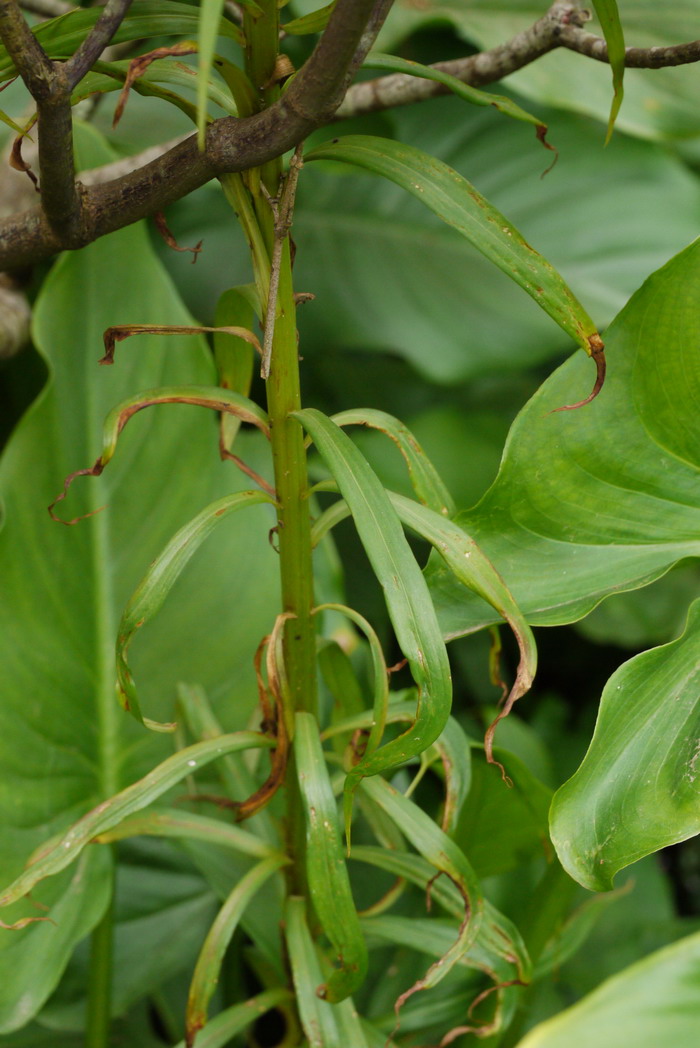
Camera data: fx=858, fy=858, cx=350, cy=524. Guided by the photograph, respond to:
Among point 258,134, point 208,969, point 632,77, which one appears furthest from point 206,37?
point 632,77

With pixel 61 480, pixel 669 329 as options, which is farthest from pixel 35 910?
pixel 669 329

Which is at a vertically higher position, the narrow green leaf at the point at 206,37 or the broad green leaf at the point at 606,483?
the narrow green leaf at the point at 206,37

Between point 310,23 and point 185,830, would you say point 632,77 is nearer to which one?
point 310,23

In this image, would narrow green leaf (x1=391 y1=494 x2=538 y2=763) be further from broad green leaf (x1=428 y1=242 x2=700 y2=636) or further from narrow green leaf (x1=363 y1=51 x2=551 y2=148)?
narrow green leaf (x1=363 y1=51 x2=551 y2=148)

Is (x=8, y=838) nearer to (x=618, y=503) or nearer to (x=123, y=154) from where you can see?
(x=618, y=503)

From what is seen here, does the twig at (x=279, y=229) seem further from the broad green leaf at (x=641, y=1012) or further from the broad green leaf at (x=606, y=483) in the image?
the broad green leaf at (x=641, y=1012)

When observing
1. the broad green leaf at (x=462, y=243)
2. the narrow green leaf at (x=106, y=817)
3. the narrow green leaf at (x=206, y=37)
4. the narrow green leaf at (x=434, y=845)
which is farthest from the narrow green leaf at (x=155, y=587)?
the broad green leaf at (x=462, y=243)
